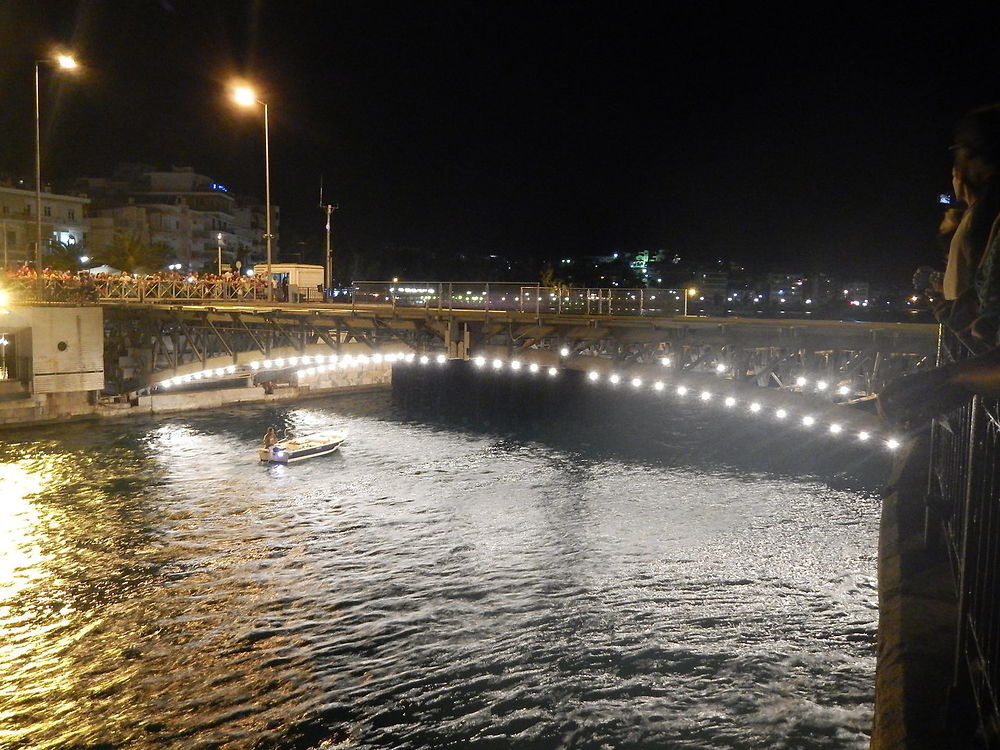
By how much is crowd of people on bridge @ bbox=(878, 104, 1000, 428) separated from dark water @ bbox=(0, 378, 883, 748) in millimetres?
13097

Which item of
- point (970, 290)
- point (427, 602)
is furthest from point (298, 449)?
point (970, 290)

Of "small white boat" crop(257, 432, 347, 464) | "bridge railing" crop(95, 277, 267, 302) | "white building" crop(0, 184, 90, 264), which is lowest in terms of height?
"small white boat" crop(257, 432, 347, 464)

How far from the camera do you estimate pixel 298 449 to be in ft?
127

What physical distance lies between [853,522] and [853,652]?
11.7 meters

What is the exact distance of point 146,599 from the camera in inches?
868

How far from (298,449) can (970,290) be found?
37497 millimetres

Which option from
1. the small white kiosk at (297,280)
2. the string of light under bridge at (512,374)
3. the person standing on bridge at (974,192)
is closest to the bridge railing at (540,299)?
the string of light under bridge at (512,374)

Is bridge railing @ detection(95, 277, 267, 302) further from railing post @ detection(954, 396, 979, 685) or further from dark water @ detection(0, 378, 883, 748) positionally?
railing post @ detection(954, 396, 979, 685)

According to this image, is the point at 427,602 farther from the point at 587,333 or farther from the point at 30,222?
the point at 30,222

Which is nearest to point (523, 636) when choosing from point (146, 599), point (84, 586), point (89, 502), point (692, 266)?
point (146, 599)

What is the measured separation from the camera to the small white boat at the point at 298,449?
37744 mm

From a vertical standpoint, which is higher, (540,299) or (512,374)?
(540,299)

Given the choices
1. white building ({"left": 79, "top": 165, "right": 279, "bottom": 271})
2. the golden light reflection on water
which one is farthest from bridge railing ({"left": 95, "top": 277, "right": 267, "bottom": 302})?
white building ({"left": 79, "top": 165, "right": 279, "bottom": 271})

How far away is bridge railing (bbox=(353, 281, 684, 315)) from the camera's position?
80.7ft
